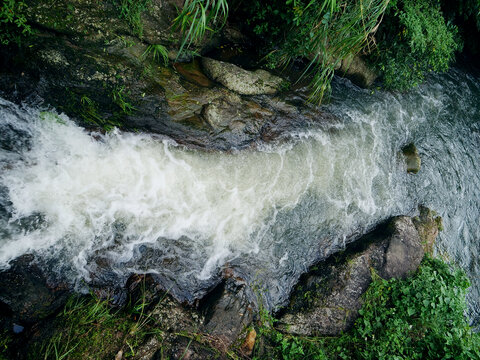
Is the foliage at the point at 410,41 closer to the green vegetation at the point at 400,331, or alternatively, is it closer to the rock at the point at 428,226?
the rock at the point at 428,226

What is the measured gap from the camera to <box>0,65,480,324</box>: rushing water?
337cm

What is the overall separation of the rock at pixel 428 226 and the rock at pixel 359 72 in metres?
2.97

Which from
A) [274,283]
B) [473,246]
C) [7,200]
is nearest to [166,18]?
[7,200]

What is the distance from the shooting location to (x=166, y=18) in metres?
4.16

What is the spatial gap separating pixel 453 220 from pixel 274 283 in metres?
4.53

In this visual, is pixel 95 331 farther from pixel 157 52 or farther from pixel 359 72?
pixel 359 72

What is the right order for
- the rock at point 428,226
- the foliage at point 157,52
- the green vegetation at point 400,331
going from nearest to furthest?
1. the green vegetation at point 400,331
2. the foliage at point 157,52
3. the rock at point 428,226

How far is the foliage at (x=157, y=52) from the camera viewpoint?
159 inches

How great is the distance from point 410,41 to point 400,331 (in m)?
4.98

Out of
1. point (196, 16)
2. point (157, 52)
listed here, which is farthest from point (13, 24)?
point (196, 16)

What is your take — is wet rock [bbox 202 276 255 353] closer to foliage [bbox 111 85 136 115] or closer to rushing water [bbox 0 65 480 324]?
rushing water [bbox 0 65 480 324]

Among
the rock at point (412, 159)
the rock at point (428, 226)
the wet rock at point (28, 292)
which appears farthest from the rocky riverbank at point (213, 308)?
the rock at point (412, 159)

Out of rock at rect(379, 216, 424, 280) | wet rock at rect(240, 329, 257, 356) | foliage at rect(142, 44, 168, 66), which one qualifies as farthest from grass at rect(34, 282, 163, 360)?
rock at rect(379, 216, 424, 280)

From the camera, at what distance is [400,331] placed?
3668mm
